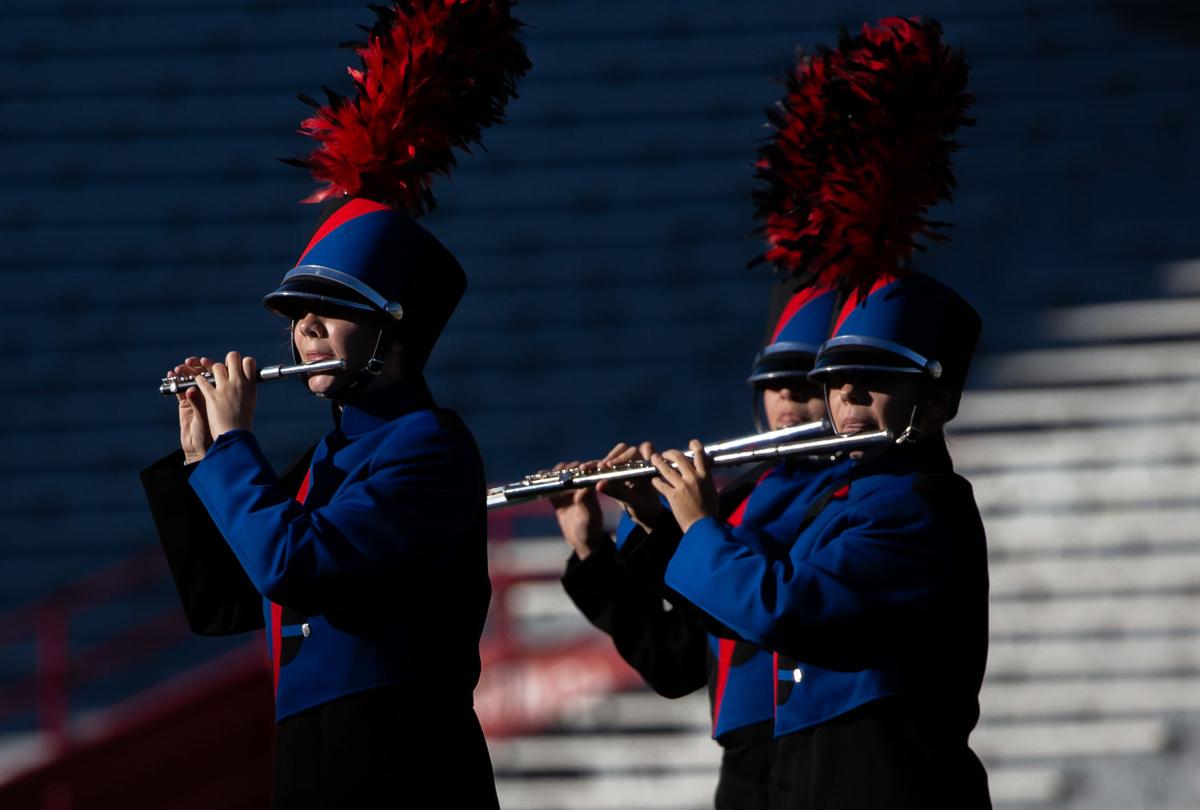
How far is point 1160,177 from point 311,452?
569 centimetres

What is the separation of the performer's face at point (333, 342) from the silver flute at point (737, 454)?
67cm

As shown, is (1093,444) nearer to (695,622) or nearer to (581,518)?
(581,518)

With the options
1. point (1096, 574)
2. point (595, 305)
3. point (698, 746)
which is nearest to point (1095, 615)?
point (1096, 574)

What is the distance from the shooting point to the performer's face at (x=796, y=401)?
4.38 m

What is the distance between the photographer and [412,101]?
3471mm

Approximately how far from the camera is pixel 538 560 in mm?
7809

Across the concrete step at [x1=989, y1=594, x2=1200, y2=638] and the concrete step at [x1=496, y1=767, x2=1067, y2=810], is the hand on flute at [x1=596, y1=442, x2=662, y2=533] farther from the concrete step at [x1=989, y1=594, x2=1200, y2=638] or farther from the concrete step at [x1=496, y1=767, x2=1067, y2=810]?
the concrete step at [x1=989, y1=594, x2=1200, y2=638]

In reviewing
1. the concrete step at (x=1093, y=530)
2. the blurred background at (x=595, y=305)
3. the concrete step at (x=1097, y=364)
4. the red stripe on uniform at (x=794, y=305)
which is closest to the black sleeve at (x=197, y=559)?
the red stripe on uniform at (x=794, y=305)

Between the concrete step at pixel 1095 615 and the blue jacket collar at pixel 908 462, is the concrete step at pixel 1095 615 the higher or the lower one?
the lower one

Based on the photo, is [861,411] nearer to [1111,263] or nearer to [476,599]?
[476,599]

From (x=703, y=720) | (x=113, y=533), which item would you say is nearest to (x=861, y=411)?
(x=703, y=720)

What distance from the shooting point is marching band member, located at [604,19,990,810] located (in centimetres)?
343

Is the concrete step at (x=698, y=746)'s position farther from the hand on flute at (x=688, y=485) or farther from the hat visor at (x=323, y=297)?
the hat visor at (x=323, y=297)

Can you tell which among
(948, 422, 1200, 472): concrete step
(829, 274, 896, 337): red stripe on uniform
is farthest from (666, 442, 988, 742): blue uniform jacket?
(948, 422, 1200, 472): concrete step
